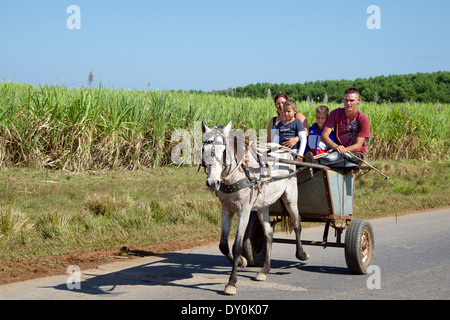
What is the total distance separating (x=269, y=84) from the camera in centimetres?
4997

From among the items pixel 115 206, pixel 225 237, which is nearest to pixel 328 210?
pixel 225 237

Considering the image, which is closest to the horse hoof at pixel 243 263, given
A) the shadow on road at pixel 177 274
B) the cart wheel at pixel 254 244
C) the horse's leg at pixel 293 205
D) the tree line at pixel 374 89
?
the shadow on road at pixel 177 274

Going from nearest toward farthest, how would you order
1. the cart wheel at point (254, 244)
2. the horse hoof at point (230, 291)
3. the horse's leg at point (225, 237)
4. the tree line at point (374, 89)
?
the horse hoof at point (230, 291)
the horse's leg at point (225, 237)
the cart wheel at point (254, 244)
the tree line at point (374, 89)

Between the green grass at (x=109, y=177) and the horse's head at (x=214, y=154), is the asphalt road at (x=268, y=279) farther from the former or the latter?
the horse's head at (x=214, y=154)

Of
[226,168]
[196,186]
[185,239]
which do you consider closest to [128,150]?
[196,186]

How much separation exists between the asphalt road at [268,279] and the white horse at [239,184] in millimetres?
441

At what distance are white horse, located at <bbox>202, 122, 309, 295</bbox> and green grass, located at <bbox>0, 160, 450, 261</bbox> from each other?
177 centimetres

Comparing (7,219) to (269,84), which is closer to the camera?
(7,219)

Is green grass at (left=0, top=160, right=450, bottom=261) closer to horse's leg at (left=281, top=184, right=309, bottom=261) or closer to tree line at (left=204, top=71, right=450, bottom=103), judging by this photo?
horse's leg at (left=281, top=184, right=309, bottom=261)

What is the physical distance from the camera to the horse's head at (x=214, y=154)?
5887 mm

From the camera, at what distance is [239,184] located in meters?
6.43
